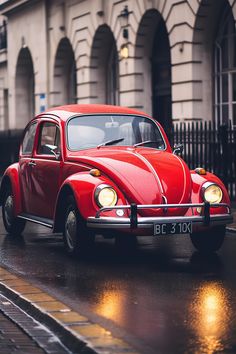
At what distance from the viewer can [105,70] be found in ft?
108

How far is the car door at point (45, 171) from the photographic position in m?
11.3

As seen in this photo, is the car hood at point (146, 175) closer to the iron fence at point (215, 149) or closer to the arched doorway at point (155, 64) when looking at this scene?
the iron fence at point (215, 149)

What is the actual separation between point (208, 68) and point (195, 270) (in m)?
16.4

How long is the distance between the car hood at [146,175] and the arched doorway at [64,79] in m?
25.5

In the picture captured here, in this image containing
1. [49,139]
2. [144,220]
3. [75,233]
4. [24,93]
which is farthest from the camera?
[24,93]

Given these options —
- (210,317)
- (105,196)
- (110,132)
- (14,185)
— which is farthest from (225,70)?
(210,317)

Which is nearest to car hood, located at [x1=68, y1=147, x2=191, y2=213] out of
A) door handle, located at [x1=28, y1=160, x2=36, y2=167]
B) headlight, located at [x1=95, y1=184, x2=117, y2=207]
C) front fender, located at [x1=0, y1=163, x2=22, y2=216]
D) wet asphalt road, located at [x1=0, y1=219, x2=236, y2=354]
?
headlight, located at [x1=95, y1=184, x2=117, y2=207]

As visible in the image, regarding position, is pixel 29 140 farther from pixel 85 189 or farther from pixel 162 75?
pixel 162 75

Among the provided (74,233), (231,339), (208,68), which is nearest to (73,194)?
(74,233)

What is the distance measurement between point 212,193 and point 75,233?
156 cm

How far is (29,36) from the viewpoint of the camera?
38.3 meters

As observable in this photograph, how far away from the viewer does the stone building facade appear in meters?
25.0

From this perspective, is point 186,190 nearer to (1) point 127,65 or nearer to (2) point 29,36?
(1) point 127,65

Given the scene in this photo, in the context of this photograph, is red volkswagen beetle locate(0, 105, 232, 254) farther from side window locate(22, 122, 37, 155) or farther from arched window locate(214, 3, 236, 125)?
arched window locate(214, 3, 236, 125)
